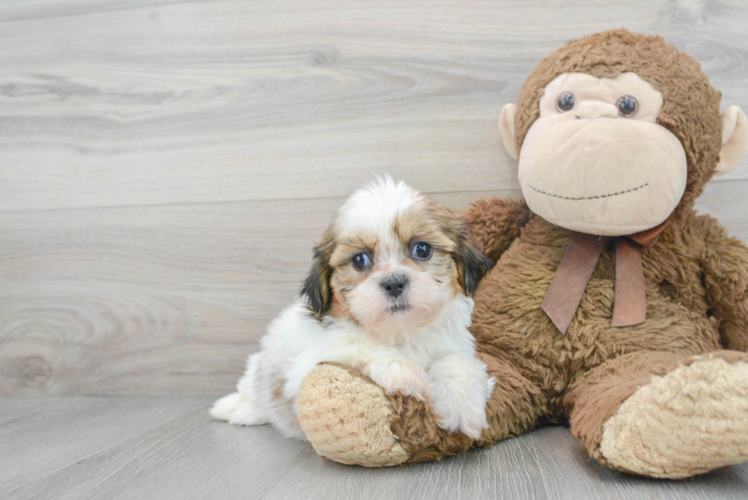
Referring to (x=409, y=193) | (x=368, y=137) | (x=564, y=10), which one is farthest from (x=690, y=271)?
(x=368, y=137)

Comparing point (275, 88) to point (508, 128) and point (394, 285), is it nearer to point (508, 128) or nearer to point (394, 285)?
point (508, 128)

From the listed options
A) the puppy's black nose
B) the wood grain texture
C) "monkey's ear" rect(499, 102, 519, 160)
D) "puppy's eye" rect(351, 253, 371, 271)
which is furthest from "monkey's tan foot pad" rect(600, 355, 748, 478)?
the wood grain texture

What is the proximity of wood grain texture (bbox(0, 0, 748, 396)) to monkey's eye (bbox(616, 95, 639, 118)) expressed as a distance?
1.56 feet

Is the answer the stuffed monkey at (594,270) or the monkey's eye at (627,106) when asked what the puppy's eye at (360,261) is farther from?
the monkey's eye at (627,106)

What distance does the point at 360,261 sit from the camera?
124 centimetres

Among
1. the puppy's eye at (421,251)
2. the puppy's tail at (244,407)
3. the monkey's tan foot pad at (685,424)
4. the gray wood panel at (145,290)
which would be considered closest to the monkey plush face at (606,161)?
the puppy's eye at (421,251)

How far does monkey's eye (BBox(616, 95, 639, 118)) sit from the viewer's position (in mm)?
1278

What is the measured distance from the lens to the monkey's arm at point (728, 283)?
133 cm

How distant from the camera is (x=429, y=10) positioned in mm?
1754

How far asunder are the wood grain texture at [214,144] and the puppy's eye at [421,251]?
0.53 meters

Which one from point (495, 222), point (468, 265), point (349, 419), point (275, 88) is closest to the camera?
point (349, 419)

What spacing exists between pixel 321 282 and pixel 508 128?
71 centimetres

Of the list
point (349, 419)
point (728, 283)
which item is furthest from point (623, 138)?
point (349, 419)

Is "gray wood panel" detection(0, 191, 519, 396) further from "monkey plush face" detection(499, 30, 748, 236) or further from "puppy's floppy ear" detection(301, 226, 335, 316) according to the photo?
"monkey plush face" detection(499, 30, 748, 236)
